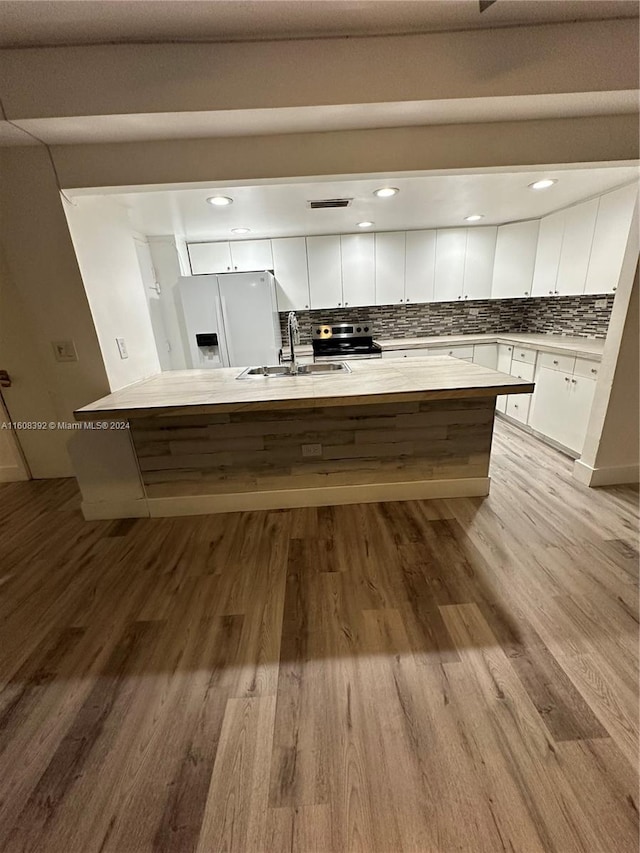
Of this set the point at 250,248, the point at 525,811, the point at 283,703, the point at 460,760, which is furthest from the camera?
the point at 250,248

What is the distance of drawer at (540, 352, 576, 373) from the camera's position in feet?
9.68

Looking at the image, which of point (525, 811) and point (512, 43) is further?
point (512, 43)

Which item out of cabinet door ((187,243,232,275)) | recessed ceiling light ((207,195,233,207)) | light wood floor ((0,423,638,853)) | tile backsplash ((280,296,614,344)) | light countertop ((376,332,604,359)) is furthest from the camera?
tile backsplash ((280,296,614,344))

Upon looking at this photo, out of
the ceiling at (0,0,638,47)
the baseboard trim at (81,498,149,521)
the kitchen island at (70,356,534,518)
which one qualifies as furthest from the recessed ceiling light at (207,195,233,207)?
the baseboard trim at (81,498,149,521)

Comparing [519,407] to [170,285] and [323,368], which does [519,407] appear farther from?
[170,285]

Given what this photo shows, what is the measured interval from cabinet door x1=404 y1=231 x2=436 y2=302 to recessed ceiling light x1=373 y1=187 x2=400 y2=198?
1582 millimetres

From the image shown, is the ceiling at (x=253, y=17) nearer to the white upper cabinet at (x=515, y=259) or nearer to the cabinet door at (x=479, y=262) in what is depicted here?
the white upper cabinet at (x=515, y=259)

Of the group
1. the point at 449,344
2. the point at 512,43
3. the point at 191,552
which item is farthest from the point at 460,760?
the point at 449,344

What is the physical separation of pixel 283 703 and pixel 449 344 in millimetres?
3838

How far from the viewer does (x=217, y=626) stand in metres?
1.51

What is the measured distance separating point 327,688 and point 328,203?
3.25m

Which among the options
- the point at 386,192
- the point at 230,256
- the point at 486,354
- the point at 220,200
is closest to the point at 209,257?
the point at 230,256

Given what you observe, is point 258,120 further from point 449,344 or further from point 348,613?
point 449,344

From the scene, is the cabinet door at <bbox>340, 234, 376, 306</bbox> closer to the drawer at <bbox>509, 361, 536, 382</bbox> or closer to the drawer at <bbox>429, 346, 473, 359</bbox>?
the drawer at <bbox>429, 346, 473, 359</bbox>
